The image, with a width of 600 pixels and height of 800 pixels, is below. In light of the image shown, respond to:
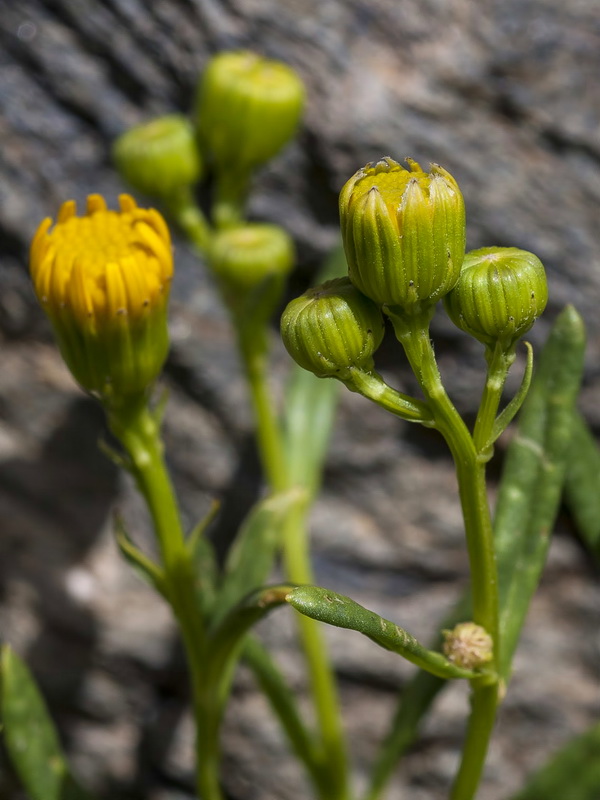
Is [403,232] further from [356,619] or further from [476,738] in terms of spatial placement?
[476,738]

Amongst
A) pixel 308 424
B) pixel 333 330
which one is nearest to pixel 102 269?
pixel 333 330

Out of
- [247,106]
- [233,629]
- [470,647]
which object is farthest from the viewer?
[247,106]

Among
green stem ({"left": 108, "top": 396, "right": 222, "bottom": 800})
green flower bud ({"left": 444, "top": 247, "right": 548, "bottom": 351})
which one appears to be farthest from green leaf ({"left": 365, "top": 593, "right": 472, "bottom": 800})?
green flower bud ({"left": 444, "top": 247, "right": 548, "bottom": 351})

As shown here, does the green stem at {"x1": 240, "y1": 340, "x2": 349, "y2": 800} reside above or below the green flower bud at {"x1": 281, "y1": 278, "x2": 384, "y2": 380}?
below

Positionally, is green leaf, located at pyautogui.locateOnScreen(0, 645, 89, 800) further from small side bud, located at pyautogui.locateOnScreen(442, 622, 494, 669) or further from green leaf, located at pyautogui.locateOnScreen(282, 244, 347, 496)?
small side bud, located at pyautogui.locateOnScreen(442, 622, 494, 669)

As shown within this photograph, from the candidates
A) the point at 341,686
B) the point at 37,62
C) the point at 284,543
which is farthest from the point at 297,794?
the point at 37,62

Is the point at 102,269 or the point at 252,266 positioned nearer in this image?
the point at 102,269

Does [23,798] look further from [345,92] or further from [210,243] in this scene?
[345,92]

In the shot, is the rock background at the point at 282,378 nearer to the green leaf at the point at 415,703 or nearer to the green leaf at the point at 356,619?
the green leaf at the point at 415,703
